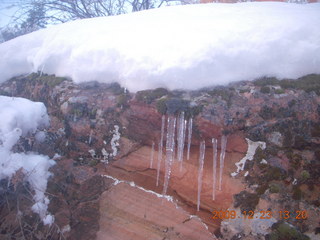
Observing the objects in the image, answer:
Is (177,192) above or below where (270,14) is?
below

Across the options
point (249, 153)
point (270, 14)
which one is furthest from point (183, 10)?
point (249, 153)

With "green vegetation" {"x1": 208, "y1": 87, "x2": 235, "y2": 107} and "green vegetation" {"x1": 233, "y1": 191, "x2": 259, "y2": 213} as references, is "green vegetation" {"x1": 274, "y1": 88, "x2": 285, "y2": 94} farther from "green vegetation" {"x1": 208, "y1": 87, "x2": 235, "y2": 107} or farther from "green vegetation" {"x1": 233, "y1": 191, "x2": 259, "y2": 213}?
"green vegetation" {"x1": 233, "y1": 191, "x2": 259, "y2": 213}

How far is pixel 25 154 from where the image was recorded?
9.59 ft

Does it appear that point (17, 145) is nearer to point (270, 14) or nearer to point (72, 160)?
point (72, 160)

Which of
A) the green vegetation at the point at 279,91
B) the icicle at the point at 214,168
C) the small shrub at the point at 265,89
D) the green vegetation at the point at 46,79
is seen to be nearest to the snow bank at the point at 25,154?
the green vegetation at the point at 46,79

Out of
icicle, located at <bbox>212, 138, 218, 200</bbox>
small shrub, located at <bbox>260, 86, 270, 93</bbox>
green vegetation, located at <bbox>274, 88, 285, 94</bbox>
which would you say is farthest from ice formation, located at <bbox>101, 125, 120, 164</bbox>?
green vegetation, located at <bbox>274, 88, 285, 94</bbox>

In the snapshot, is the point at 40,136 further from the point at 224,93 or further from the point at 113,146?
the point at 224,93

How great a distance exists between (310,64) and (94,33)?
10.9ft

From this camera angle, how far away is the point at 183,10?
14.6 ft
